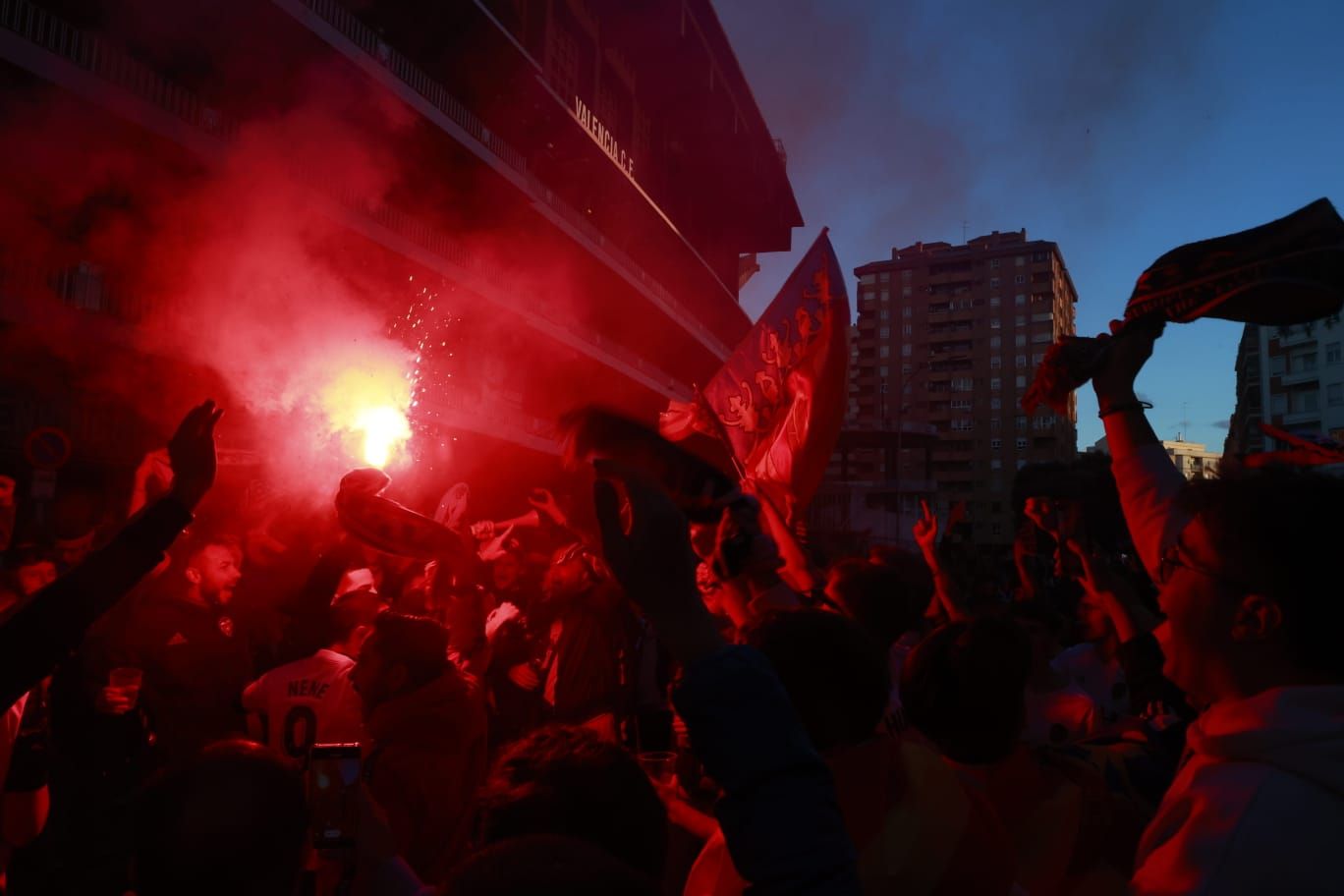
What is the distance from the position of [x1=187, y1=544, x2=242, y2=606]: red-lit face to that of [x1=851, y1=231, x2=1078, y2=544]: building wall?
84.3 meters

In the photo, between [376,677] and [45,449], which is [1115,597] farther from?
[45,449]

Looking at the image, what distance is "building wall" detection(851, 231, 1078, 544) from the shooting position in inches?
3531

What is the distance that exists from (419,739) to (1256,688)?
2.62 meters

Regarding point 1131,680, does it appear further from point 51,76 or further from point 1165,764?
point 51,76

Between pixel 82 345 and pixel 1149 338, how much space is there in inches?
504

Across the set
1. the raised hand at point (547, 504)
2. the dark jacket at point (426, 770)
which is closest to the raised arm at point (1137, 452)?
the dark jacket at point (426, 770)

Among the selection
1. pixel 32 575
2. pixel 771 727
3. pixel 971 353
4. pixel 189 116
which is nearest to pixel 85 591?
pixel 771 727

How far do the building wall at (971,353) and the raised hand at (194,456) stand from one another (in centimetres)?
8727

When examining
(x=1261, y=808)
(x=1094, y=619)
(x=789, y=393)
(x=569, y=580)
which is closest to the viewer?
(x=1261, y=808)

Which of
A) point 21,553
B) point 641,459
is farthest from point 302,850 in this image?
point 21,553

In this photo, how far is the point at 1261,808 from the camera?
1077mm

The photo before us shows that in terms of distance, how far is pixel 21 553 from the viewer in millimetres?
4414

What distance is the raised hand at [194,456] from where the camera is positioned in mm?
1941

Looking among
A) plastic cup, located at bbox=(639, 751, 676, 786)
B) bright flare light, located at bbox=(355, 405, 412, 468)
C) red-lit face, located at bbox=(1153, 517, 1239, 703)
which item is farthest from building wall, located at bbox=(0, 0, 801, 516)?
red-lit face, located at bbox=(1153, 517, 1239, 703)
